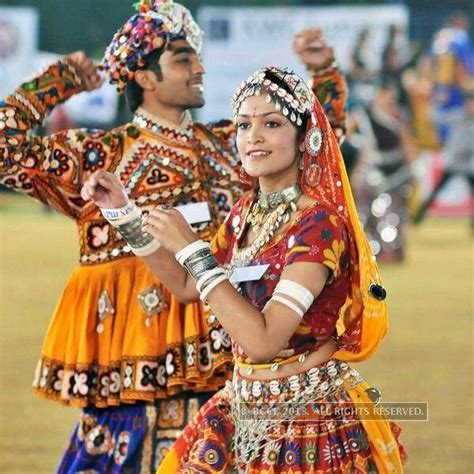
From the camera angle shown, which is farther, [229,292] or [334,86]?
[334,86]

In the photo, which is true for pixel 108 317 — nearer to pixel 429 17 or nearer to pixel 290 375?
pixel 290 375

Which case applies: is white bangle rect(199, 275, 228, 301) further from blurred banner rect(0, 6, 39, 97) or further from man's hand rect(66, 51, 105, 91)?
blurred banner rect(0, 6, 39, 97)

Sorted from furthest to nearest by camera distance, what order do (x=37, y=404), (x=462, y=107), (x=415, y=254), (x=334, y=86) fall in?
(x=462, y=107)
(x=415, y=254)
(x=37, y=404)
(x=334, y=86)

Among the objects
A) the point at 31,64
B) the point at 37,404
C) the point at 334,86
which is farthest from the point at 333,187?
the point at 31,64

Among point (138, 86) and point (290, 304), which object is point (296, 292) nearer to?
point (290, 304)

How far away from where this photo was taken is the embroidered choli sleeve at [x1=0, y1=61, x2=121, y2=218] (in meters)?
5.02

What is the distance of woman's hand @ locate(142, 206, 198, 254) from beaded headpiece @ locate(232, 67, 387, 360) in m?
0.34

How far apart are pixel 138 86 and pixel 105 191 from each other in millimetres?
1267

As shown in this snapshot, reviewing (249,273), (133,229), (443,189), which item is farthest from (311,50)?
(443,189)

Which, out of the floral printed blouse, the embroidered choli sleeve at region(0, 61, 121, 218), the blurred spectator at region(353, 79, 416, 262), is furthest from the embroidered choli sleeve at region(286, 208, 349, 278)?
the blurred spectator at region(353, 79, 416, 262)

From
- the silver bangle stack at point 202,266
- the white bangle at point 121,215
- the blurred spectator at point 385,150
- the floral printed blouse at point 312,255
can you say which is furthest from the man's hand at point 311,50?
the blurred spectator at point 385,150

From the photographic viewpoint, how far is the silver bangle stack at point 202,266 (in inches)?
142

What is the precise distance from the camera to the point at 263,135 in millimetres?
3824

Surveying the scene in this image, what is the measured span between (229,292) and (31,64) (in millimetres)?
17936
